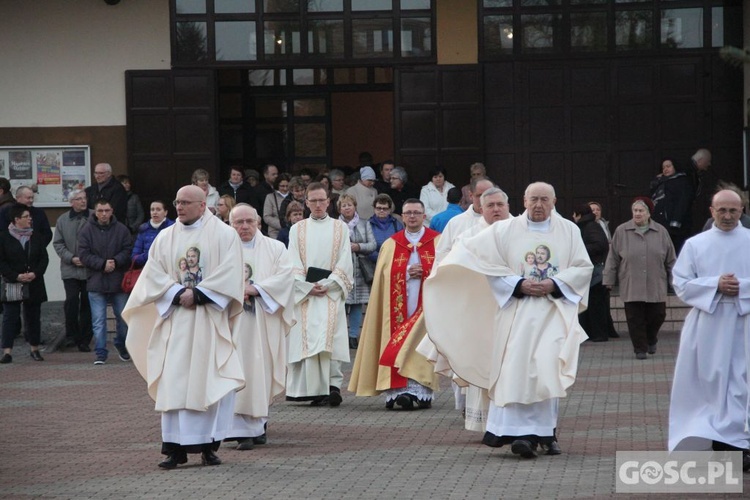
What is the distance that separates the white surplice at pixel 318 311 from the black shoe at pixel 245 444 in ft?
8.58

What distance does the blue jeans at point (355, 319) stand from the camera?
18.7 m

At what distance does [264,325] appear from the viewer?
11727mm

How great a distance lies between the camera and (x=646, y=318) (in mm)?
17781

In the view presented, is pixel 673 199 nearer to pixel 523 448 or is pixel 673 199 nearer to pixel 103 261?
pixel 103 261

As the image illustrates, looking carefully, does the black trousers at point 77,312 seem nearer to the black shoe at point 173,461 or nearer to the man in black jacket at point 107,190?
the man in black jacket at point 107,190

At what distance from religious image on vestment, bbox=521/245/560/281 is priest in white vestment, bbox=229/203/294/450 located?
6.91ft

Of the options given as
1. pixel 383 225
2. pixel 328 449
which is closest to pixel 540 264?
pixel 328 449

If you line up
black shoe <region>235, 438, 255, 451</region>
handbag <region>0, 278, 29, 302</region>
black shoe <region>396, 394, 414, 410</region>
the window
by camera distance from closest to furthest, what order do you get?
black shoe <region>235, 438, 255, 451</region> < black shoe <region>396, 394, 414, 410</region> < handbag <region>0, 278, 29, 302</region> < the window

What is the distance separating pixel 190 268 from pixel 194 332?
47 cm

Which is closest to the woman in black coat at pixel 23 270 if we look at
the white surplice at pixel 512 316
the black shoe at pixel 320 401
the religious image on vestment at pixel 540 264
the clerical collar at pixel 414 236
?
the black shoe at pixel 320 401

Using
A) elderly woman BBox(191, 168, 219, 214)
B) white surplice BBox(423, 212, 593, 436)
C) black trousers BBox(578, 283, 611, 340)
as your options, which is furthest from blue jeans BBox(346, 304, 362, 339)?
white surplice BBox(423, 212, 593, 436)

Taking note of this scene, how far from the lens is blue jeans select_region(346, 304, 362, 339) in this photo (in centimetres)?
1866

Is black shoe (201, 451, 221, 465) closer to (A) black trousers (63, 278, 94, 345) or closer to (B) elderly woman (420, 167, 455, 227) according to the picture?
(A) black trousers (63, 278, 94, 345)

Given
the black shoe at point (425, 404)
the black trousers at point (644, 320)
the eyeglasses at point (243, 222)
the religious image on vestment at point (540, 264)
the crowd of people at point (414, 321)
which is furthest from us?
the black trousers at point (644, 320)
